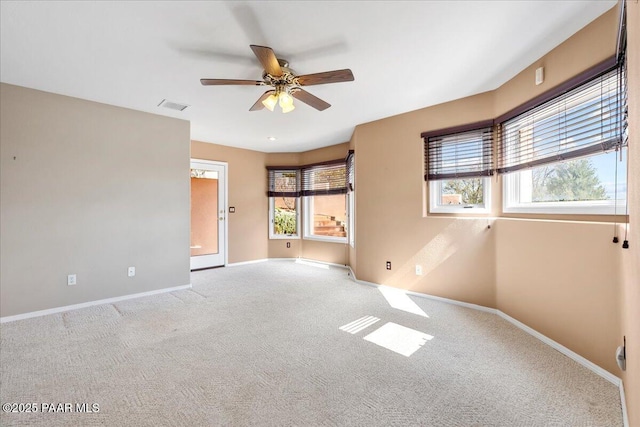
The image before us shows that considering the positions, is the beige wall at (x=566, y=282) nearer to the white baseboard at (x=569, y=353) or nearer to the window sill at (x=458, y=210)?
the white baseboard at (x=569, y=353)

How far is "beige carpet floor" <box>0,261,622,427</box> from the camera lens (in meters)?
1.55

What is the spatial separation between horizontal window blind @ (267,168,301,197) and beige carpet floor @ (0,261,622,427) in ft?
11.1

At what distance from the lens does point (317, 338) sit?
8.07 feet

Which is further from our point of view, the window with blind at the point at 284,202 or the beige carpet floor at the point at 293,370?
the window with blind at the point at 284,202

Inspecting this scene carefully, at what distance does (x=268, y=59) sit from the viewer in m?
2.01

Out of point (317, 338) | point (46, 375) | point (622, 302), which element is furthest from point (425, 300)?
point (46, 375)

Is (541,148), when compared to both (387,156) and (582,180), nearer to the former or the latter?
(582,180)

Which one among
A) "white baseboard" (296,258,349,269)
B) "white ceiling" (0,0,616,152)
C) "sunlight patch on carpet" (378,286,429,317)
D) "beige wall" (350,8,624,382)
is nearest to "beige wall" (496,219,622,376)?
"beige wall" (350,8,624,382)

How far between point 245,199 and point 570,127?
5192mm

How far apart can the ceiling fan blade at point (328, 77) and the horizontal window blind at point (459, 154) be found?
176cm

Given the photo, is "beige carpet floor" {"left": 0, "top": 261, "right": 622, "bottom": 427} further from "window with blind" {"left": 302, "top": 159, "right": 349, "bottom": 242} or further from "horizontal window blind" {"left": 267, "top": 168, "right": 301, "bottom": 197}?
"horizontal window blind" {"left": 267, "top": 168, "right": 301, "bottom": 197}

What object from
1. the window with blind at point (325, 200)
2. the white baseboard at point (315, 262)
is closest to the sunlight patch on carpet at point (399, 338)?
the white baseboard at point (315, 262)

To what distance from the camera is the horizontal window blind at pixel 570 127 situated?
182 centimetres

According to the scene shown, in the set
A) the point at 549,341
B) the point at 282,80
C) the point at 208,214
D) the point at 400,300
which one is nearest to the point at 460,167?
the point at 400,300
